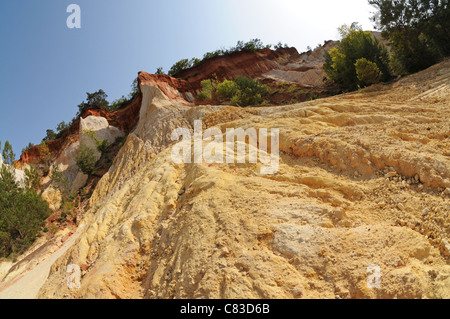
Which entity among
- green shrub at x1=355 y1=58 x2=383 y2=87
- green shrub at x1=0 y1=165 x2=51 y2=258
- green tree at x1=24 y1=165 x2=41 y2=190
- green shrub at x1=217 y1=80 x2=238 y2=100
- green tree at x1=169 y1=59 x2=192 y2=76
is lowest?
green shrub at x1=0 y1=165 x2=51 y2=258

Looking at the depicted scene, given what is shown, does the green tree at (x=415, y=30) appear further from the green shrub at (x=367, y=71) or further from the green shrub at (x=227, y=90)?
the green shrub at (x=227, y=90)

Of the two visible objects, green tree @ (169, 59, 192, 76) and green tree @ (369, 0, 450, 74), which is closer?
green tree @ (369, 0, 450, 74)

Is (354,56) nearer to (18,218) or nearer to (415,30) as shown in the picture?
(415,30)

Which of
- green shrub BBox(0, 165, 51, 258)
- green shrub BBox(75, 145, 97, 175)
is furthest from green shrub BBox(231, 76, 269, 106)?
green shrub BBox(0, 165, 51, 258)

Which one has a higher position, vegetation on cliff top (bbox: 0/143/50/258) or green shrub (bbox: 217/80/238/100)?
green shrub (bbox: 217/80/238/100)

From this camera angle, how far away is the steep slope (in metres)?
3.69

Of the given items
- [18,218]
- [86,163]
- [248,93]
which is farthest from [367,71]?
[18,218]

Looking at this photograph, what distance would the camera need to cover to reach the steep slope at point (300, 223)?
3686mm

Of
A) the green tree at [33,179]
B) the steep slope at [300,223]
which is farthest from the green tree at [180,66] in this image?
the steep slope at [300,223]

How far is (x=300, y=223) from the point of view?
4.67 m

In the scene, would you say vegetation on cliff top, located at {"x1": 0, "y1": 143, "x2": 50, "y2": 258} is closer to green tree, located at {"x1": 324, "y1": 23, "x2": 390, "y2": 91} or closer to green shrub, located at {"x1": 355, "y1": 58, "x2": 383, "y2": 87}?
green shrub, located at {"x1": 355, "y1": 58, "x2": 383, "y2": 87}

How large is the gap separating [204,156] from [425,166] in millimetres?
5037

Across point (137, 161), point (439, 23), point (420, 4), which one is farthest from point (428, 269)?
point (420, 4)
